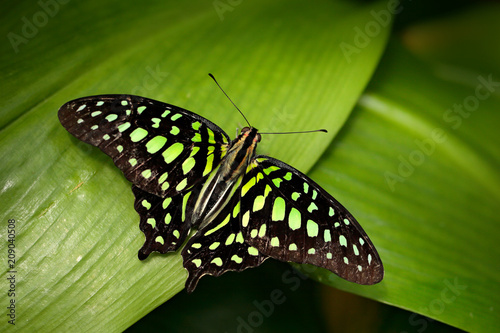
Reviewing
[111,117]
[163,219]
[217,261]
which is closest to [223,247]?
[217,261]

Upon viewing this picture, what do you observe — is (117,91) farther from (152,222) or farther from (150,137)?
(152,222)

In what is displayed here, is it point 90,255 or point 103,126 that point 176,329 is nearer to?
point 90,255

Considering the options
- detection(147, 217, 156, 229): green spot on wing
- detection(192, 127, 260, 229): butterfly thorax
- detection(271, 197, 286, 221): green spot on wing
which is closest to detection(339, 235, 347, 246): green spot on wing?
detection(271, 197, 286, 221): green spot on wing

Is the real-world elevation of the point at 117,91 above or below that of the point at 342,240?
above

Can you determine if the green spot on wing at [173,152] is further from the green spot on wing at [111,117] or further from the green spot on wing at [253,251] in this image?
the green spot on wing at [253,251]

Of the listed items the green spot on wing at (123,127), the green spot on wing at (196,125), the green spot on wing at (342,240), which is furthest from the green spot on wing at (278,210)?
the green spot on wing at (123,127)
